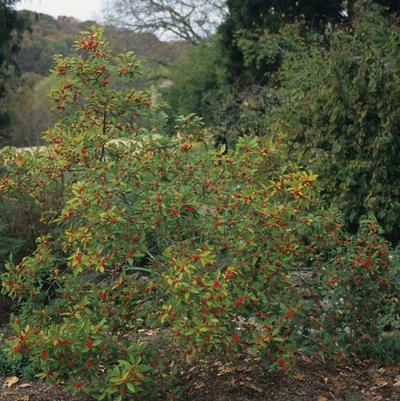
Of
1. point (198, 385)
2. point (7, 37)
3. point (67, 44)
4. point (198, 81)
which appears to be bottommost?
point (198, 385)

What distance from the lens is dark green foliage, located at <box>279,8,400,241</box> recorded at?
23.2 feet

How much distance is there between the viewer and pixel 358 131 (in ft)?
24.0

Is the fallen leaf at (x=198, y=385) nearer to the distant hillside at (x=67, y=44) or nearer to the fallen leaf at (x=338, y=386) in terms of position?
the fallen leaf at (x=338, y=386)

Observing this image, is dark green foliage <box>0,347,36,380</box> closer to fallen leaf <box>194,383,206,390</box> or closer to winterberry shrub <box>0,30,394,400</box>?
winterberry shrub <box>0,30,394,400</box>

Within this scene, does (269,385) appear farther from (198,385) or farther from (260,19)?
(260,19)

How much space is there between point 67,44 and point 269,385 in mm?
35624

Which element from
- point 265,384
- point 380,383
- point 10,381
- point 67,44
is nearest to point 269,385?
point 265,384

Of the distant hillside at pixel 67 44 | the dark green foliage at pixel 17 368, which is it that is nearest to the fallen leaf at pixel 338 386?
the dark green foliage at pixel 17 368

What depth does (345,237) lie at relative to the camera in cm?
461

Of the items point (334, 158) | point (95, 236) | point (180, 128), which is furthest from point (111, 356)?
point (334, 158)

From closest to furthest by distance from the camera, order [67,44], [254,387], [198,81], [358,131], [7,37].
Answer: [254,387] < [358,131] < [7,37] < [198,81] < [67,44]

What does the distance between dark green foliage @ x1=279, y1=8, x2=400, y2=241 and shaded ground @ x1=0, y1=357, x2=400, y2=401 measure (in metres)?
2.63

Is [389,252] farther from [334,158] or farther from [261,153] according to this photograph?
[334,158]

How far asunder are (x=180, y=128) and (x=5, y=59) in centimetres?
1599
